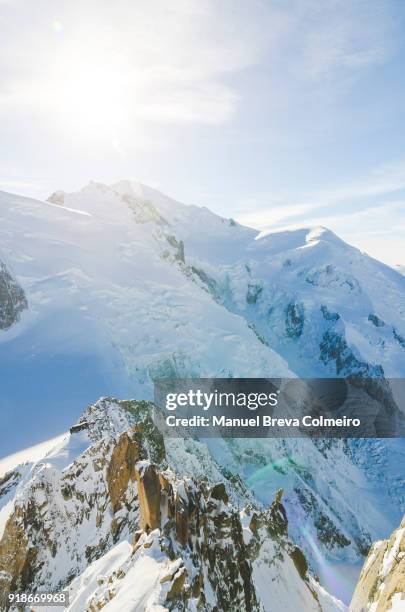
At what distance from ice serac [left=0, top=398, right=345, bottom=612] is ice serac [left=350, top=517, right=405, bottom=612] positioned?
16.4 ft

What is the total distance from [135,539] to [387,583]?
9.17m

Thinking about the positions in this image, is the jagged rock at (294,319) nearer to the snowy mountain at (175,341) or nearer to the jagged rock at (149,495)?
the snowy mountain at (175,341)

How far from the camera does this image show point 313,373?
123 m

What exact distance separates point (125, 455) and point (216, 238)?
138 meters

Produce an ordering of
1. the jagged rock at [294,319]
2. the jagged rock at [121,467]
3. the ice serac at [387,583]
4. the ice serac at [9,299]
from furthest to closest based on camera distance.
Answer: the jagged rock at [294,319] → the ice serac at [9,299] → the jagged rock at [121,467] → the ice serac at [387,583]

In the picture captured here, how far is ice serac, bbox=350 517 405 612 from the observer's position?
29.5ft

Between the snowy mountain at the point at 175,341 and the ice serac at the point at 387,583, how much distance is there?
118ft

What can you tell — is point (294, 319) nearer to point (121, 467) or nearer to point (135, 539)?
point (121, 467)

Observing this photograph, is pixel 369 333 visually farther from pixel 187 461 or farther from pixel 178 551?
pixel 178 551

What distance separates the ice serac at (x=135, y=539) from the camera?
1372 cm

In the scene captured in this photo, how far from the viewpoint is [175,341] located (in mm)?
66125

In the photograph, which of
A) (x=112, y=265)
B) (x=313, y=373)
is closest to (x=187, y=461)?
(x=112, y=265)

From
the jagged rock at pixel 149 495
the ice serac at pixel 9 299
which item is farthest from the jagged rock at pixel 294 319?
the jagged rock at pixel 149 495

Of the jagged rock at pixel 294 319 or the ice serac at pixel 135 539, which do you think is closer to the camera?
the ice serac at pixel 135 539
